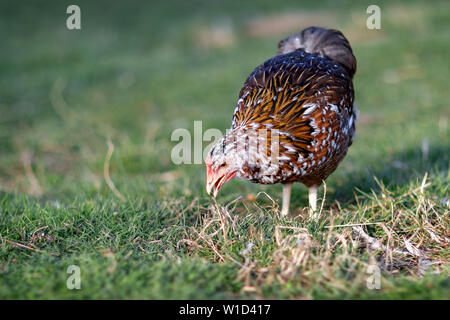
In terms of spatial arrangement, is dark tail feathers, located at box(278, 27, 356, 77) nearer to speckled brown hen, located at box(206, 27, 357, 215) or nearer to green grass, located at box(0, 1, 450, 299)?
speckled brown hen, located at box(206, 27, 357, 215)

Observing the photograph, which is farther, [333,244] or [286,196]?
[286,196]

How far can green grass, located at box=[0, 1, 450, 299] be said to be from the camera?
247 centimetres

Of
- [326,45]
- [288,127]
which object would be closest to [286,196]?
[288,127]

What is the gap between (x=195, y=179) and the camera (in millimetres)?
4547

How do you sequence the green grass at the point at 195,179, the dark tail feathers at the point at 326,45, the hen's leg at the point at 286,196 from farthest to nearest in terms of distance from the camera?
the dark tail feathers at the point at 326,45
the hen's leg at the point at 286,196
the green grass at the point at 195,179

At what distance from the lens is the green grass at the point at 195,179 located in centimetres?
247

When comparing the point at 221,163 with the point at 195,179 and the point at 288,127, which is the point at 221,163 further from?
the point at 195,179

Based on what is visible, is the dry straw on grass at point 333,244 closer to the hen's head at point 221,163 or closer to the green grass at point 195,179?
the green grass at point 195,179

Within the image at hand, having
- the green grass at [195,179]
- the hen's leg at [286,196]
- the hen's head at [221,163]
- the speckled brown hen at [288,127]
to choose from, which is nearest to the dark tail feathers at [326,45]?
the speckled brown hen at [288,127]

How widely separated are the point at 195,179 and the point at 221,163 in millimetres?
1588

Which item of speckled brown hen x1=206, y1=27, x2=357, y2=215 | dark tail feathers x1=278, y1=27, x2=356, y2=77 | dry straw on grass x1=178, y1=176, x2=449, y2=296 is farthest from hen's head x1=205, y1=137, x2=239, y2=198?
dark tail feathers x1=278, y1=27, x2=356, y2=77

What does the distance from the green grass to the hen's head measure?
0.86ft

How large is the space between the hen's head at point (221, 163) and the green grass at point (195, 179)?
261 mm

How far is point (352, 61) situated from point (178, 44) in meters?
9.55
